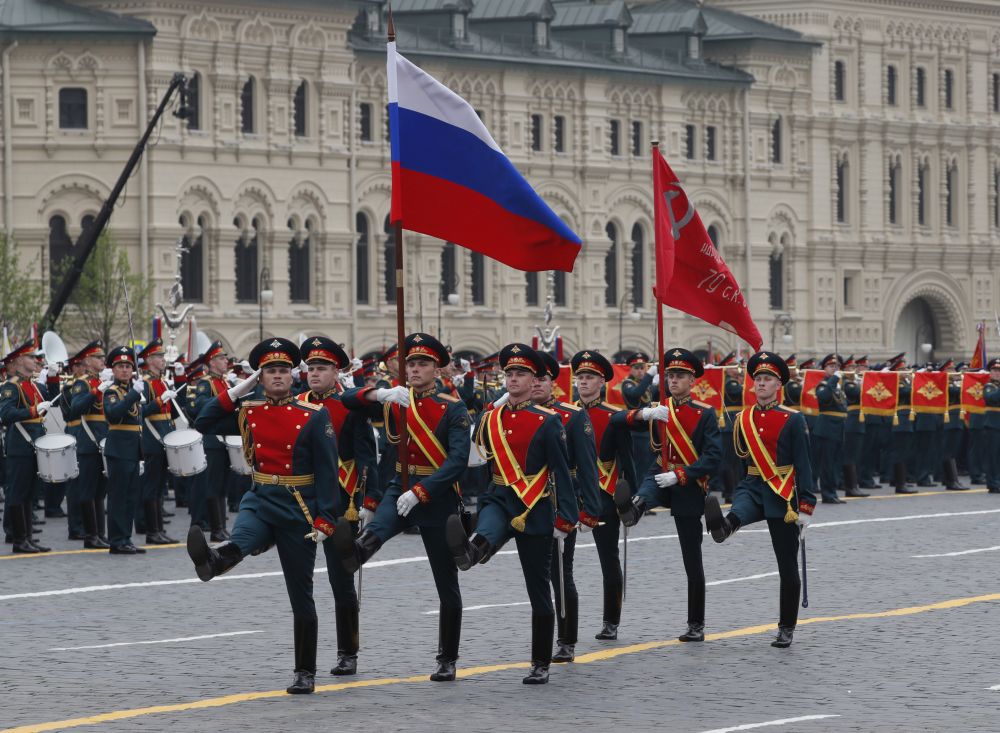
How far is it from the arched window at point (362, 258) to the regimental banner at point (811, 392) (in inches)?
1104

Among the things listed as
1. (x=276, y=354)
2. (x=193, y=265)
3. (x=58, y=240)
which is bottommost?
(x=276, y=354)

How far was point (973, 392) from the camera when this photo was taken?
30.8 m

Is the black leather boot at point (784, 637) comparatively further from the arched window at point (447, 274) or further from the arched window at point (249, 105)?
the arched window at point (447, 274)

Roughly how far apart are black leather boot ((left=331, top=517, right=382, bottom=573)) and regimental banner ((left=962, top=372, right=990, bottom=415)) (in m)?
19.5

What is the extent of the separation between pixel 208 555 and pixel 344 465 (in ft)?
4.80

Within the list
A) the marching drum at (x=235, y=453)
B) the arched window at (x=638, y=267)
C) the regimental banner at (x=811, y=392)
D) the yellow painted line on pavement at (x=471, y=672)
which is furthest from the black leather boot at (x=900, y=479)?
the arched window at (x=638, y=267)

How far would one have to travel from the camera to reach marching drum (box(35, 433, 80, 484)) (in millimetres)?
20312

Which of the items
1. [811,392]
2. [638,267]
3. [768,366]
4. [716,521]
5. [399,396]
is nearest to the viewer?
Answer: [399,396]

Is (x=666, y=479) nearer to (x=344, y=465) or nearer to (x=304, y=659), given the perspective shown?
(x=344, y=465)

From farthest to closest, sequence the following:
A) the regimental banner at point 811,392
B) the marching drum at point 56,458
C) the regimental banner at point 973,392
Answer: the regimental banner at point 973,392
the regimental banner at point 811,392
the marching drum at point 56,458

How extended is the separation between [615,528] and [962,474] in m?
20.4

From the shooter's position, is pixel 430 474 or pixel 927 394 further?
pixel 927 394

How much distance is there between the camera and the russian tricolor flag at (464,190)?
13.1 metres

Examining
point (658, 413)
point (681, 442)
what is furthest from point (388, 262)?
point (658, 413)
